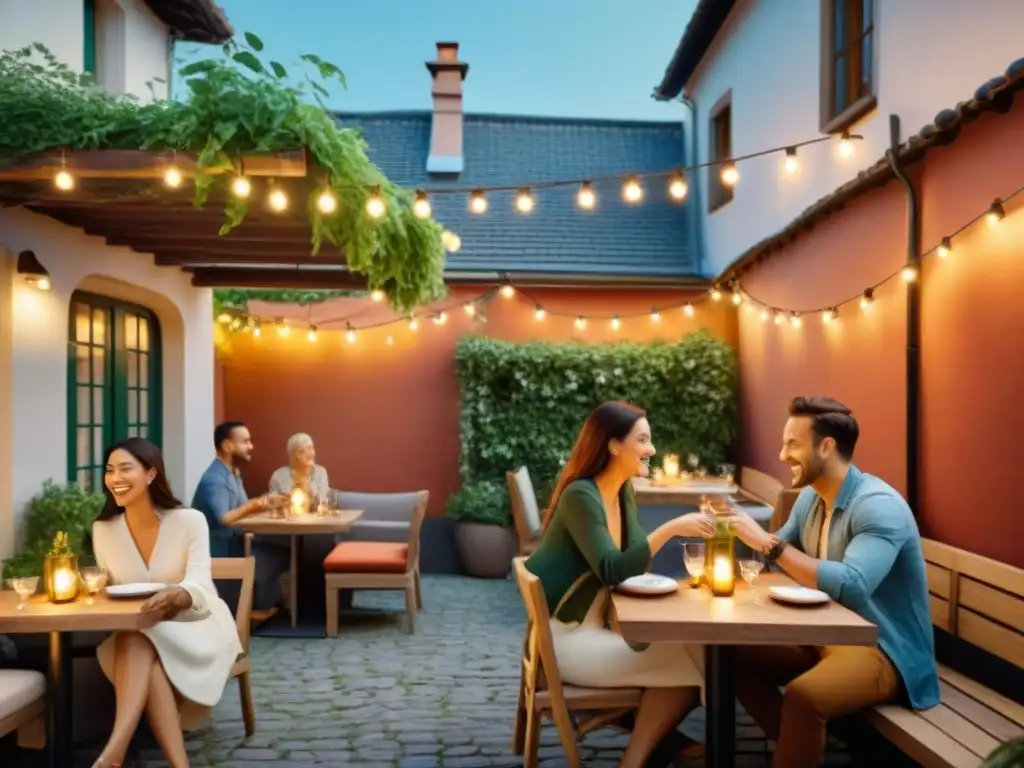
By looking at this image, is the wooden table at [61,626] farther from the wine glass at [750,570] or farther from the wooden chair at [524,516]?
the wooden chair at [524,516]

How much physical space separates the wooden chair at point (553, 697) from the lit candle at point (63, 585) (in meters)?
1.81

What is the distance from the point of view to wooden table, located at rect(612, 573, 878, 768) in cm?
314

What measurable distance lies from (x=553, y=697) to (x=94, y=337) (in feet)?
17.4

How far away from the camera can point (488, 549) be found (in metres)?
9.37

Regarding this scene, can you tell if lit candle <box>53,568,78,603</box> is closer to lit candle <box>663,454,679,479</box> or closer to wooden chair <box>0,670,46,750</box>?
wooden chair <box>0,670,46,750</box>

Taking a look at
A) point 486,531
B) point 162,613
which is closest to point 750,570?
point 162,613

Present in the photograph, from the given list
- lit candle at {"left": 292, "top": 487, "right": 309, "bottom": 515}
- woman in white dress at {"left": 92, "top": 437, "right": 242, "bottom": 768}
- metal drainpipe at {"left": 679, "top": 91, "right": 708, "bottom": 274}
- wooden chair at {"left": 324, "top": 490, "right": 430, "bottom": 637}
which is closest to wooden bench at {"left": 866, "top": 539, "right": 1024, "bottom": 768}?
woman in white dress at {"left": 92, "top": 437, "right": 242, "bottom": 768}

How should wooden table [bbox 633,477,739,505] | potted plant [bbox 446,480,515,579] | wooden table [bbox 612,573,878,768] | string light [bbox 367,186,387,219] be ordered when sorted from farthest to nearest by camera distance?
potted plant [bbox 446,480,515,579] < wooden table [bbox 633,477,739,505] < string light [bbox 367,186,387,219] < wooden table [bbox 612,573,878,768]

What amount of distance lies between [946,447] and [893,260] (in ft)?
4.35

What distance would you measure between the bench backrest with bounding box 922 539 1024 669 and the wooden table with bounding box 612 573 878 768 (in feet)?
2.83

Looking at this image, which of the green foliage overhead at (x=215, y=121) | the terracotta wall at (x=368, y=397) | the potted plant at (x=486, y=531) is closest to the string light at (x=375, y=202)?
the green foliage overhead at (x=215, y=121)

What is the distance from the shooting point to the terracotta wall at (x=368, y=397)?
34.0 feet

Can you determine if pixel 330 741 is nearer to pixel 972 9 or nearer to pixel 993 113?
pixel 993 113

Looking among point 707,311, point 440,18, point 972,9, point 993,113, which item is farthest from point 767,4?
point 440,18
